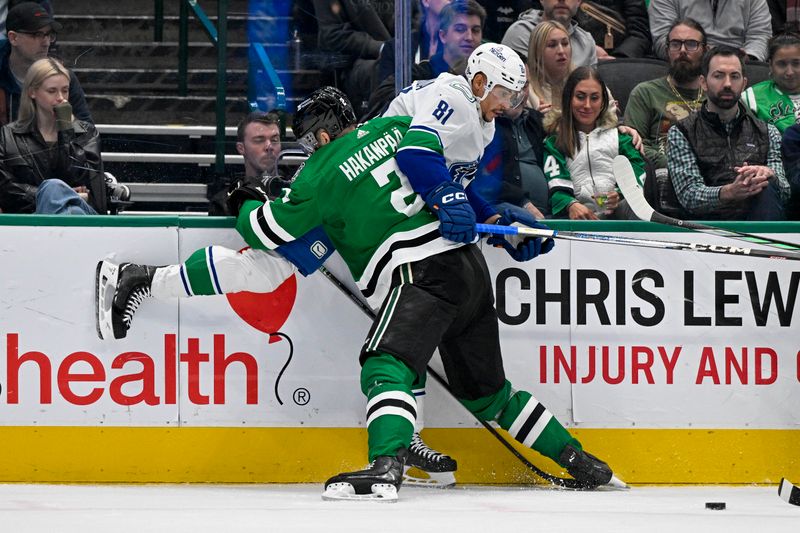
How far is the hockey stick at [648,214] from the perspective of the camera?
15.1ft

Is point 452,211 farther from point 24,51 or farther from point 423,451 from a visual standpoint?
point 24,51

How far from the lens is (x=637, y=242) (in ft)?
14.9

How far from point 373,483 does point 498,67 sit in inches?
55.4

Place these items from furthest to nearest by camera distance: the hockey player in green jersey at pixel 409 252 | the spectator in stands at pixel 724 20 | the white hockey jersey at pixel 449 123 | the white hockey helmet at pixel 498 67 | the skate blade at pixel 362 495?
the spectator in stands at pixel 724 20
the white hockey helmet at pixel 498 67
the white hockey jersey at pixel 449 123
the hockey player in green jersey at pixel 409 252
the skate blade at pixel 362 495

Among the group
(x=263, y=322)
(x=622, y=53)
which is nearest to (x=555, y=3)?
(x=622, y=53)

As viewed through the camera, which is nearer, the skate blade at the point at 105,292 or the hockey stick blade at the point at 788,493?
the hockey stick blade at the point at 788,493

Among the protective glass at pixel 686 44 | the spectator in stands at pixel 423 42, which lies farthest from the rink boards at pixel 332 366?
the protective glass at pixel 686 44

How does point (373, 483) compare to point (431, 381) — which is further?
point (431, 381)

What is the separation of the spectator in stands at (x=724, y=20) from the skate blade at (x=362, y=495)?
254 centimetres

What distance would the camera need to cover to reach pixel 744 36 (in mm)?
5859

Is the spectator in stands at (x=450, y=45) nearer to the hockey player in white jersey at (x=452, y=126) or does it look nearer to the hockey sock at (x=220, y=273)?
the hockey player in white jersey at (x=452, y=126)

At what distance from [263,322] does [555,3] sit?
1.87 meters

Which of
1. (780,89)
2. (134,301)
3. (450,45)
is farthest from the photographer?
(780,89)

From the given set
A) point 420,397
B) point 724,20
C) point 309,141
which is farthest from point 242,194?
point 724,20
